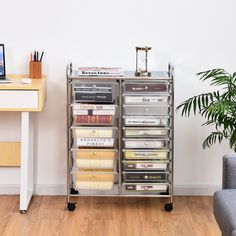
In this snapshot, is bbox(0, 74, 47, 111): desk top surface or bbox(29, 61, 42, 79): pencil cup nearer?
bbox(0, 74, 47, 111): desk top surface

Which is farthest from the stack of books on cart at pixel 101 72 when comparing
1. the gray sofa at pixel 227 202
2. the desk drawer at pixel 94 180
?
the gray sofa at pixel 227 202

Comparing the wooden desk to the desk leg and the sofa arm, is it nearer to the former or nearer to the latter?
the desk leg

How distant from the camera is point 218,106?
140 inches

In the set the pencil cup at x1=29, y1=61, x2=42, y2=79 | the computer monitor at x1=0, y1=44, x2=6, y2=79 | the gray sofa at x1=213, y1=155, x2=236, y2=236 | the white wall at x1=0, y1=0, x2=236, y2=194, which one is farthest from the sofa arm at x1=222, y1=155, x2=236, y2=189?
the computer monitor at x1=0, y1=44, x2=6, y2=79

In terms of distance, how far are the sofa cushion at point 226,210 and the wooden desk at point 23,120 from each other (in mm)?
1309

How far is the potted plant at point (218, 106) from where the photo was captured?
11.8ft

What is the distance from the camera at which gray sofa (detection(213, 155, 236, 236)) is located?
2707mm

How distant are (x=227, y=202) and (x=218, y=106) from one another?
81 cm

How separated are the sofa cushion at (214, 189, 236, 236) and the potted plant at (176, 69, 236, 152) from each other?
688 mm

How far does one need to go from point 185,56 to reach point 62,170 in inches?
44.2

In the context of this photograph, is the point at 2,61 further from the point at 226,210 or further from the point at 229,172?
the point at 226,210

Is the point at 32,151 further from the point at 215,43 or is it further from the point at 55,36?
the point at 215,43

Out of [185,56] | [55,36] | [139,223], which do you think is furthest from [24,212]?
[185,56]

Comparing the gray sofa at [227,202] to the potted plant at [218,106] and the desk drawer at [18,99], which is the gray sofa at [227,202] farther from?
the desk drawer at [18,99]
